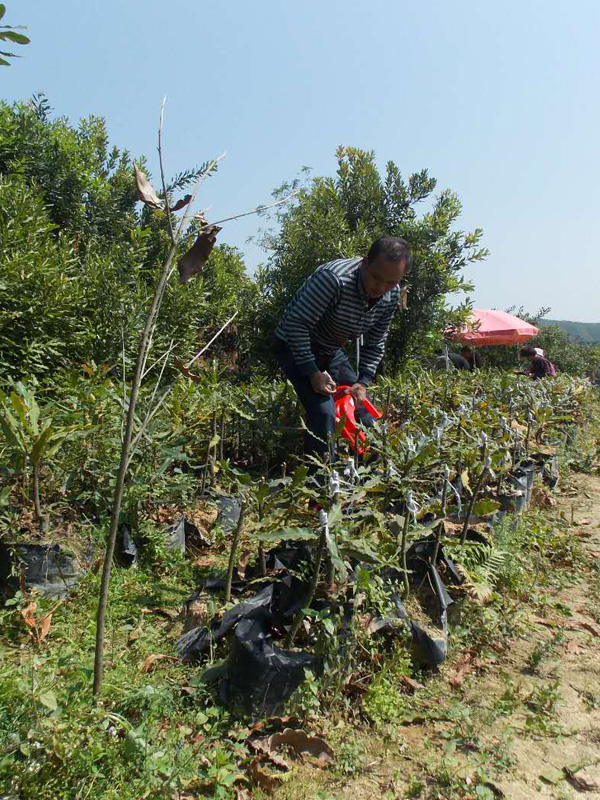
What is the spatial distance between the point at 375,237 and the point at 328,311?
407cm

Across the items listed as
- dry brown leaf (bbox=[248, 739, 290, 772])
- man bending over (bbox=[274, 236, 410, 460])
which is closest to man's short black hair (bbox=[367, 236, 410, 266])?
man bending over (bbox=[274, 236, 410, 460])

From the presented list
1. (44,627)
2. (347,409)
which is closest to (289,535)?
(44,627)

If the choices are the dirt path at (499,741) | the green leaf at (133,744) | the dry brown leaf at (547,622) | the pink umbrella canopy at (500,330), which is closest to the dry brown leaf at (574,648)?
the dirt path at (499,741)

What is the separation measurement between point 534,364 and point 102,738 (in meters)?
9.27

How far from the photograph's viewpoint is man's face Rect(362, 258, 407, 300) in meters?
3.29

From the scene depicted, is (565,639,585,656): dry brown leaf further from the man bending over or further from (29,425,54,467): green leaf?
(29,425,54,467): green leaf

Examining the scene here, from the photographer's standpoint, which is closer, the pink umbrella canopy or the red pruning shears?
the red pruning shears

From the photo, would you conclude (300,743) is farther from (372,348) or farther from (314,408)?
(372,348)

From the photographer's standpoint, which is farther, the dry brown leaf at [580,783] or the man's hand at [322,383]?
the man's hand at [322,383]

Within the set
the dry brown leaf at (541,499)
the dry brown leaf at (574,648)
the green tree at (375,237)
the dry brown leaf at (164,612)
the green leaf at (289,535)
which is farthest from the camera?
the green tree at (375,237)

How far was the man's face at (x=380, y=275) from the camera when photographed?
329cm

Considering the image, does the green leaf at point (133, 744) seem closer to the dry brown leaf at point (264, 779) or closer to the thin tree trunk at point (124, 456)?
the thin tree trunk at point (124, 456)

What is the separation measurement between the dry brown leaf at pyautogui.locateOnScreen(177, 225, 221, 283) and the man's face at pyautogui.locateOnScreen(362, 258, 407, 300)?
1.79 m

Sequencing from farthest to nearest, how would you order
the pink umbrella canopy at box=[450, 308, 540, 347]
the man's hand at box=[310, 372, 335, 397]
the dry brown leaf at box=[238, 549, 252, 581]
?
the pink umbrella canopy at box=[450, 308, 540, 347], the man's hand at box=[310, 372, 335, 397], the dry brown leaf at box=[238, 549, 252, 581]
